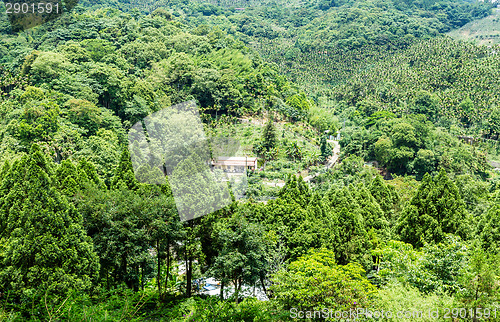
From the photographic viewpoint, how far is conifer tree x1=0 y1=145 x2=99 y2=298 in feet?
36.7

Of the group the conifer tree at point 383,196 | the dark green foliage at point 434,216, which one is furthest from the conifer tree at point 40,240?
the conifer tree at point 383,196

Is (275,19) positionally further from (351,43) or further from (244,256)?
(244,256)

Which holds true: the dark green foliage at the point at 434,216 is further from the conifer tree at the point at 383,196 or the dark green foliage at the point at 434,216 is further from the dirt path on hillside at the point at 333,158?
the dirt path on hillside at the point at 333,158

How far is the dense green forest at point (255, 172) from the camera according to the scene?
35.4 ft

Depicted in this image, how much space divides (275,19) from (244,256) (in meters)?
111

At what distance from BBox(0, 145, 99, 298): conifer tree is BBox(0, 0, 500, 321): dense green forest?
0.16ft

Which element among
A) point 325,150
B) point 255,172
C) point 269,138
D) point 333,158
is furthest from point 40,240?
point 333,158

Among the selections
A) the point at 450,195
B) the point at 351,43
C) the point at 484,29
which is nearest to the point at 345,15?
the point at 351,43

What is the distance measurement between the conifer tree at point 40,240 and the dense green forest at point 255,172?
5cm

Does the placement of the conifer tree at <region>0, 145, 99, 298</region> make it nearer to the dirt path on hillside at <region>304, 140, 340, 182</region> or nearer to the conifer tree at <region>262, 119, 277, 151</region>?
the dirt path on hillside at <region>304, 140, 340, 182</region>

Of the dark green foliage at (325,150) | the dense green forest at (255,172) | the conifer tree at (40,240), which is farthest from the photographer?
the dark green foliage at (325,150)

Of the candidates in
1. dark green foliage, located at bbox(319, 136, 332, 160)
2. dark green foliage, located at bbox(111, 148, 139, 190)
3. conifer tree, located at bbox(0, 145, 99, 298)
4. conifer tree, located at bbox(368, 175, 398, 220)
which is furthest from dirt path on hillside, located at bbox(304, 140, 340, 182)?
conifer tree, located at bbox(0, 145, 99, 298)

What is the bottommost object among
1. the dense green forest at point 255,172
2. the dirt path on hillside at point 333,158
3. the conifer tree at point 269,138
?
the dirt path on hillside at point 333,158

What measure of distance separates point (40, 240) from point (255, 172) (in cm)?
3034
